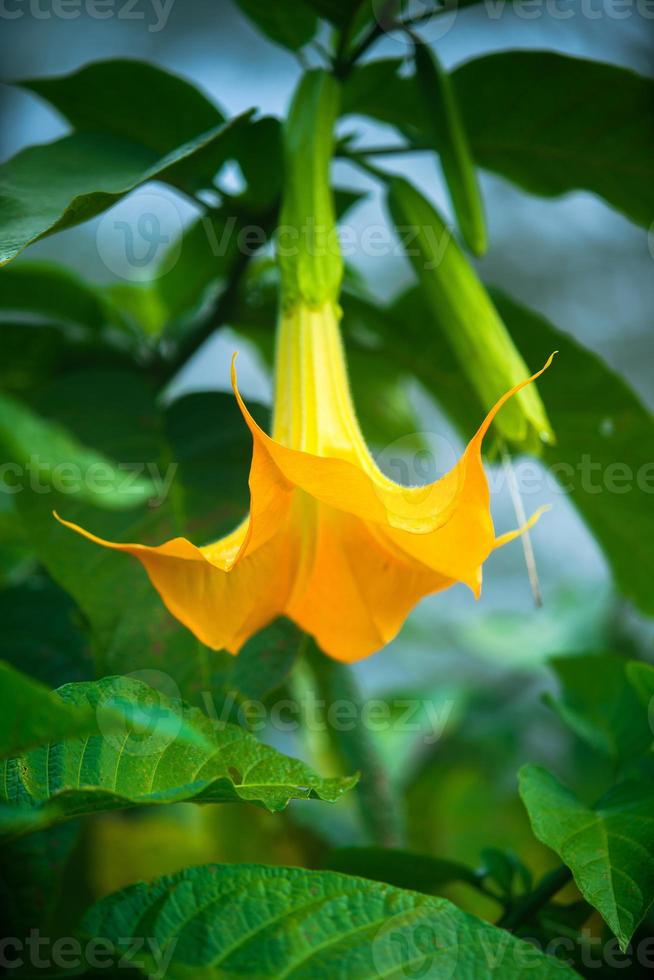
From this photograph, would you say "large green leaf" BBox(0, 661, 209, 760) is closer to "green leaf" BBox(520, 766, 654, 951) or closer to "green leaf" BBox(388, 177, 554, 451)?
"green leaf" BBox(520, 766, 654, 951)

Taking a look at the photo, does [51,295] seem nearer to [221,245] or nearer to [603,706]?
[221,245]

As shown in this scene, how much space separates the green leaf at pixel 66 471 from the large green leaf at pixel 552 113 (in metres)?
0.31

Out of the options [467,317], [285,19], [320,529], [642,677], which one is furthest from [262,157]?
[642,677]

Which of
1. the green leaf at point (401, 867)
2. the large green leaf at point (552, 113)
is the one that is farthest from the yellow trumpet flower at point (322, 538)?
the large green leaf at point (552, 113)

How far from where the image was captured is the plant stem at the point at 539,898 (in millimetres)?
462

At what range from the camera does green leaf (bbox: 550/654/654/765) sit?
0.54m

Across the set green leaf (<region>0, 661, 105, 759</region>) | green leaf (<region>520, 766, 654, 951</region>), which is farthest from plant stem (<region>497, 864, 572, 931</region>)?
green leaf (<region>0, 661, 105, 759</region>)

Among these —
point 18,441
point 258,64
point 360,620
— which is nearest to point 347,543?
point 360,620

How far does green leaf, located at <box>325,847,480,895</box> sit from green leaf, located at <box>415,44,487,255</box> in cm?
38

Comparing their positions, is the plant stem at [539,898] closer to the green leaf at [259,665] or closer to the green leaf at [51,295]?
the green leaf at [259,665]

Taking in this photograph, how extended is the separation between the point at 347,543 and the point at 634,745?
0.20m

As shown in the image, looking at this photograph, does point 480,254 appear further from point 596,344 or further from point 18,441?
point 596,344

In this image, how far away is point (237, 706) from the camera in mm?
549

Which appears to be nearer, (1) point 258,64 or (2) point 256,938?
(2) point 256,938
